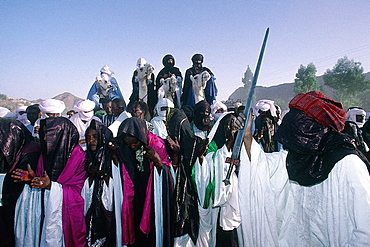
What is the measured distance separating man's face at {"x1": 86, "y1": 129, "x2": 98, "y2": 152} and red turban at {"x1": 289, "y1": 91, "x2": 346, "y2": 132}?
2376 millimetres

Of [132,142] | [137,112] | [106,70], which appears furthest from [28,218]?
[106,70]

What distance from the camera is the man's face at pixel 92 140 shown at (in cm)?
289

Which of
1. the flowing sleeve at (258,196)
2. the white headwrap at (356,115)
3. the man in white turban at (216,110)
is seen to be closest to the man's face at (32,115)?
the man in white turban at (216,110)

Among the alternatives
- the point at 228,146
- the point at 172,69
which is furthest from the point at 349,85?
the point at 228,146

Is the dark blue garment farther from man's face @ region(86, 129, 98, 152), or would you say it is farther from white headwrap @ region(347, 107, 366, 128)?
white headwrap @ region(347, 107, 366, 128)


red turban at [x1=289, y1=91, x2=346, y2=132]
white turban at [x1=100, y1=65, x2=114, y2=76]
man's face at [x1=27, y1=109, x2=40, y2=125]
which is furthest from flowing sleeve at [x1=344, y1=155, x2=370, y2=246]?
white turban at [x1=100, y1=65, x2=114, y2=76]

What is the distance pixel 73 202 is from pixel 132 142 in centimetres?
103

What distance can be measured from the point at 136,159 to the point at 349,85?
47599 mm

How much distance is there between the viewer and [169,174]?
2.86 metres

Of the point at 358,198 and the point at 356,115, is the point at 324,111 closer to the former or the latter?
the point at 358,198

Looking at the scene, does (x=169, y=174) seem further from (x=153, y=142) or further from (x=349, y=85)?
(x=349, y=85)

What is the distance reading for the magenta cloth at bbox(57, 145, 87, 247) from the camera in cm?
270

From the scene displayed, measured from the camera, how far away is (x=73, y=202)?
8.96 feet

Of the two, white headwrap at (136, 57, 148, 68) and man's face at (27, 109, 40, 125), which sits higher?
white headwrap at (136, 57, 148, 68)
